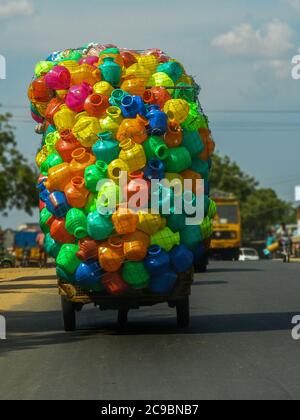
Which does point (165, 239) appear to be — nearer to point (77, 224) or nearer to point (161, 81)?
point (77, 224)

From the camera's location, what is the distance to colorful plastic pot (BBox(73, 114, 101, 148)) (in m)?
15.5

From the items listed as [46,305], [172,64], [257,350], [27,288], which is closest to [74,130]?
[172,64]

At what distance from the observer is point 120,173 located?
15344mm

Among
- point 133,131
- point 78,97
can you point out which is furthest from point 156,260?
point 78,97

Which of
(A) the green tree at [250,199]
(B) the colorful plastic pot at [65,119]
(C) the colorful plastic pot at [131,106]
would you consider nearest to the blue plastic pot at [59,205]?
(B) the colorful plastic pot at [65,119]

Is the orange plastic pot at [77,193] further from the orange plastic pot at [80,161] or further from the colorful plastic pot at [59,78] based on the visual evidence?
the colorful plastic pot at [59,78]

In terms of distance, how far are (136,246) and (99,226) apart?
1.86 ft

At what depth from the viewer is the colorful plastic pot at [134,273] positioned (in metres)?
15.3

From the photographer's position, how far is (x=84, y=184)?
15500 millimetres

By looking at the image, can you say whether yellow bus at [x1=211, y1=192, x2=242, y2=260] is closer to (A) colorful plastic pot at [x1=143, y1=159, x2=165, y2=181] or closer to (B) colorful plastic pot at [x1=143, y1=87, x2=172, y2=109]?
(B) colorful plastic pot at [x1=143, y1=87, x2=172, y2=109]

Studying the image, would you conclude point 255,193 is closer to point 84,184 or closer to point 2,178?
point 2,178

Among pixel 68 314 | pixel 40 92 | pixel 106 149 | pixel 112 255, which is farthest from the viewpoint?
pixel 40 92
